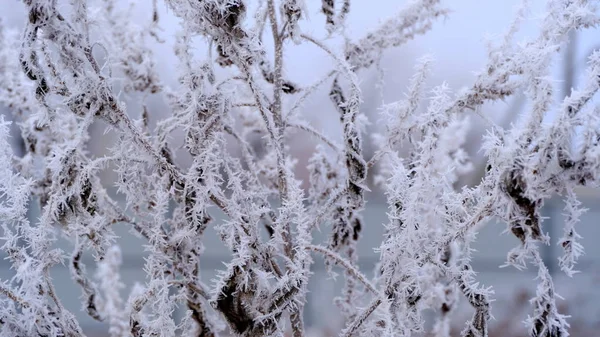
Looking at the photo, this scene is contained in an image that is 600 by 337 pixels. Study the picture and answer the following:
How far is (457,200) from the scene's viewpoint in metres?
0.74

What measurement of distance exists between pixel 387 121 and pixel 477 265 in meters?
3.50

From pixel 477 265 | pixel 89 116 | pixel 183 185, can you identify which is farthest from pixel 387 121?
pixel 477 265

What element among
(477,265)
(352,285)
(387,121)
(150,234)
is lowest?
(150,234)

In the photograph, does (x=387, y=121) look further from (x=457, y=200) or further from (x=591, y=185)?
(x=591, y=185)

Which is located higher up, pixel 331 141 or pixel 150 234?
pixel 331 141

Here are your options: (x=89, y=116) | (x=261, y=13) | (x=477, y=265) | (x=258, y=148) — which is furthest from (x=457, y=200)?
(x=477, y=265)

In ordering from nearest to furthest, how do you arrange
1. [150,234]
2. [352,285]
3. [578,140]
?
[578,140]
[150,234]
[352,285]

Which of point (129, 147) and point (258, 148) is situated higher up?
point (258, 148)

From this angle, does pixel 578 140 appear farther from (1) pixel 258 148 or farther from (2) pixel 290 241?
(1) pixel 258 148

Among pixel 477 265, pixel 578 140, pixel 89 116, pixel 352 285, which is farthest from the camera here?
Answer: pixel 477 265

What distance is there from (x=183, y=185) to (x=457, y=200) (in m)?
0.37

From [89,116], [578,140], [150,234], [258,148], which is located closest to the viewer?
[578,140]

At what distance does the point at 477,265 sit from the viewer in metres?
4.11

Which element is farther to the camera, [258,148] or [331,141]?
[258,148]
